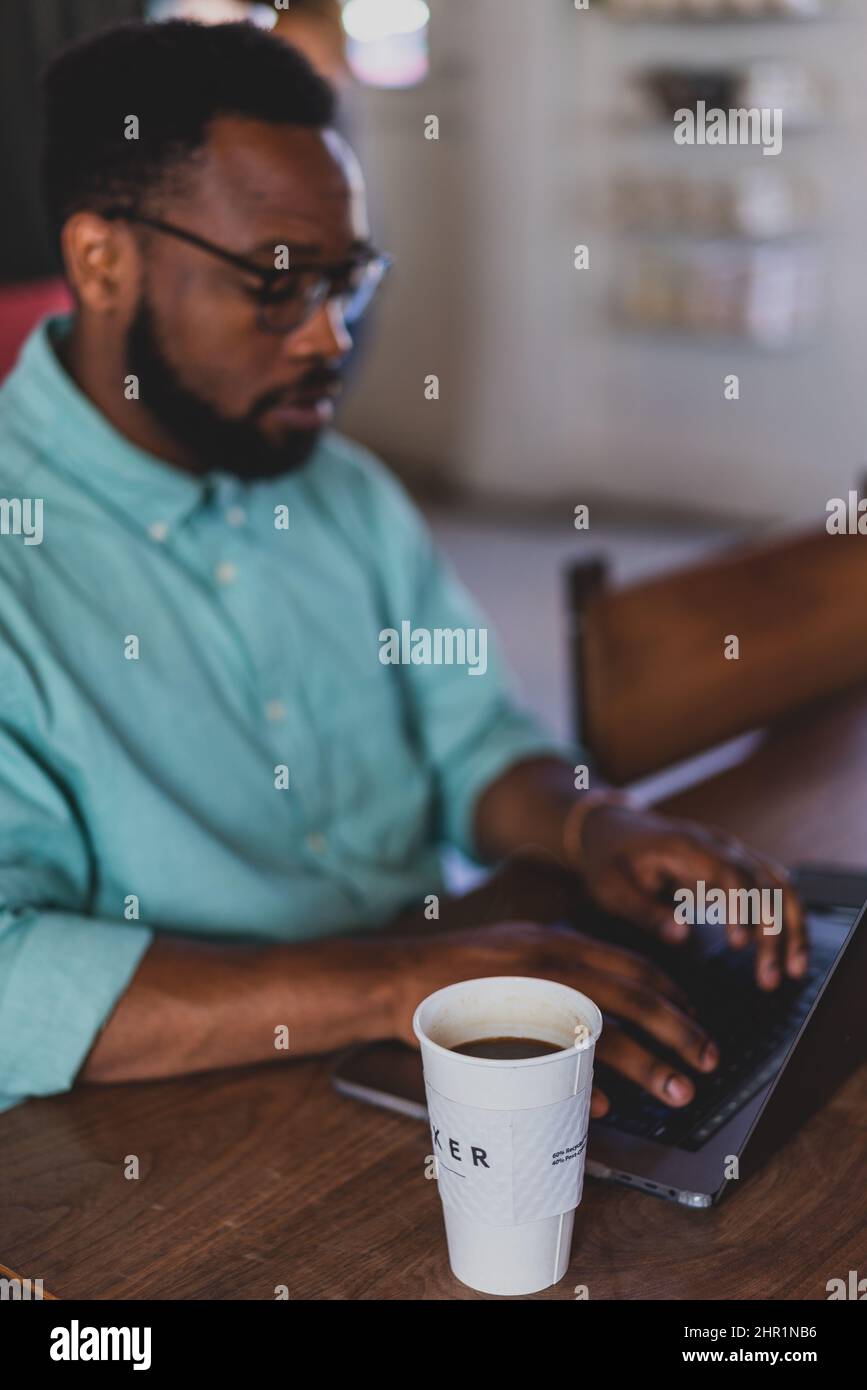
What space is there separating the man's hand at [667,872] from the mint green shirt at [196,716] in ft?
0.75

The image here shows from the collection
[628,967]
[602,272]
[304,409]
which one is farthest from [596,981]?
[602,272]

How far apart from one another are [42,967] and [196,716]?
312 mm

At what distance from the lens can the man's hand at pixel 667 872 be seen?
1.04 m

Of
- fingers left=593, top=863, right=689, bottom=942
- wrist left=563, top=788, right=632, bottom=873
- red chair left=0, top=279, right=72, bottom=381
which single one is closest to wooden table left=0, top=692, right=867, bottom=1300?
fingers left=593, top=863, right=689, bottom=942

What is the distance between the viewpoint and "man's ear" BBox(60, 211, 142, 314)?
1.21m

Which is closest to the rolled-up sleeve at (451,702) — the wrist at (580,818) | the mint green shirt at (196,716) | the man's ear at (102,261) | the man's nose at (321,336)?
the mint green shirt at (196,716)

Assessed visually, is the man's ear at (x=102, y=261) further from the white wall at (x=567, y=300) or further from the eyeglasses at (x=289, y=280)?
the white wall at (x=567, y=300)

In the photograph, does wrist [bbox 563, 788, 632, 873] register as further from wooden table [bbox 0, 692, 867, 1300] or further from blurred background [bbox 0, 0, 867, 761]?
blurred background [bbox 0, 0, 867, 761]

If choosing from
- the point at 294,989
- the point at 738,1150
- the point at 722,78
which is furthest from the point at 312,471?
the point at 722,78

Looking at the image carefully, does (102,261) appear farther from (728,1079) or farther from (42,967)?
(728,1079)

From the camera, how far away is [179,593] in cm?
123

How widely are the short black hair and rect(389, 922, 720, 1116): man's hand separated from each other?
0.66 metres

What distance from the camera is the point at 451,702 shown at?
1.47 metres
